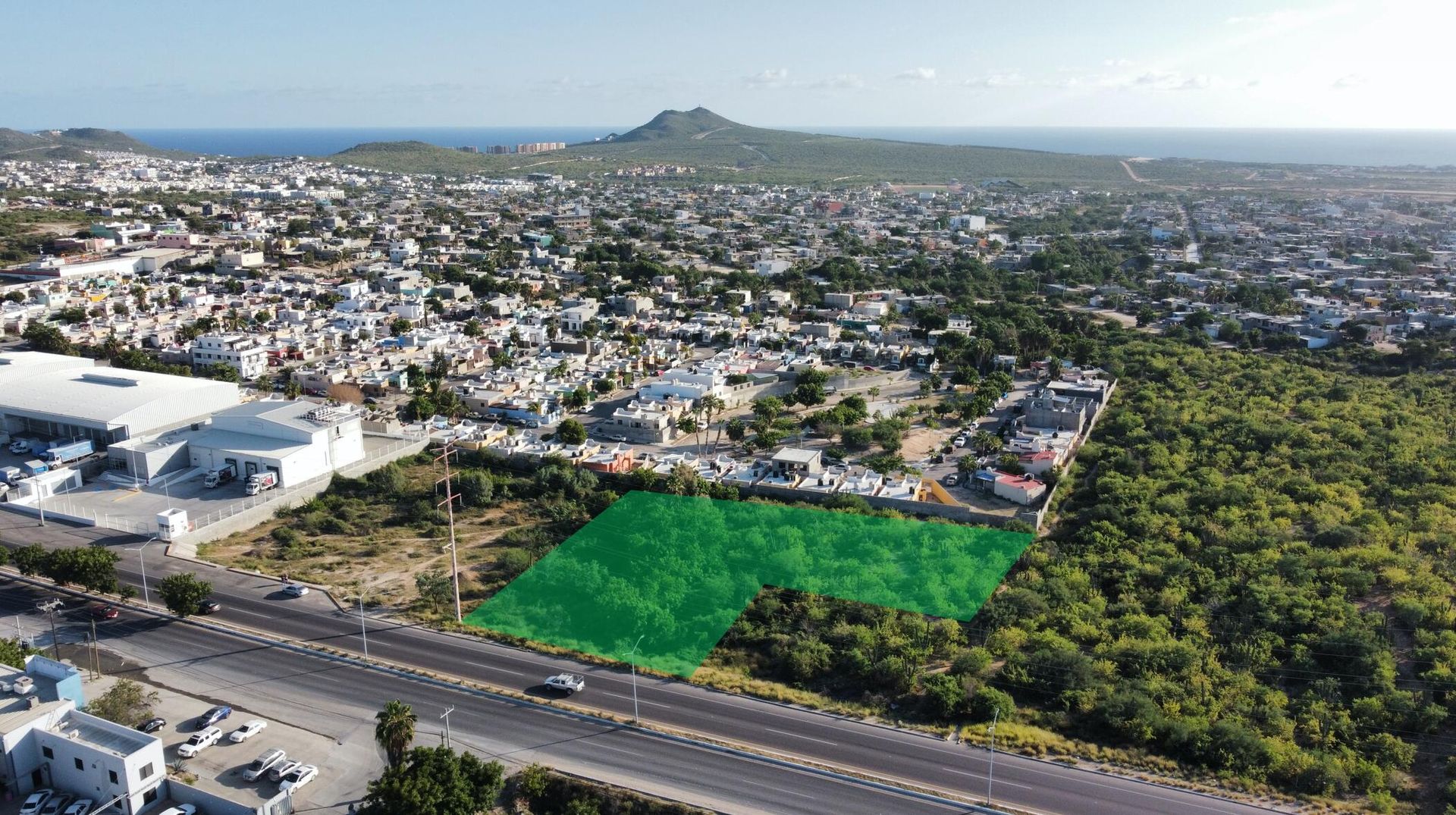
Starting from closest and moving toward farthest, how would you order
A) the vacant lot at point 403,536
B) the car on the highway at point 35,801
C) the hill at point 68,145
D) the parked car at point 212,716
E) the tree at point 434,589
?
the car on the highway at point 35,801 → the parked car at point 212,716 → the tree at point 434,589 → the vacant lot at point 403,536 → the hill at point 68,145

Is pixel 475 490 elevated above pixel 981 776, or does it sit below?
above

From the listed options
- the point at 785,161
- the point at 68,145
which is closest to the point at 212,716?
the point at 785,161

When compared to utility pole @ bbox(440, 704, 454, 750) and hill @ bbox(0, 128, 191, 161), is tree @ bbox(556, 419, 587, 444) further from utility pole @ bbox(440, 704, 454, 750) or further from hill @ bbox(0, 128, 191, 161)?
hill @ bbox(0, 128, 191, 161)

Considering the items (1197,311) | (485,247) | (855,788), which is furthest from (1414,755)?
(485,247)

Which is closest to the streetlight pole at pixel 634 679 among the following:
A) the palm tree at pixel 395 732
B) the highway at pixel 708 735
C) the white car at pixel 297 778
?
the highway at pixel 708 735

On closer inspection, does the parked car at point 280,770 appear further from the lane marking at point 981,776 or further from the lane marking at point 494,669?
the lane marking at point 981,776

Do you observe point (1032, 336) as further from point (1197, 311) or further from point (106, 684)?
point (106, 684)

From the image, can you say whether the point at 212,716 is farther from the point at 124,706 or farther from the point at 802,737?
the point at 802,737

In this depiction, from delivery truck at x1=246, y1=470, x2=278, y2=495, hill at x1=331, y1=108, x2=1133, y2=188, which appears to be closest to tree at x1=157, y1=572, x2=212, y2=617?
delivery truck at x1=246, y1=470, x2=278, y2=495
